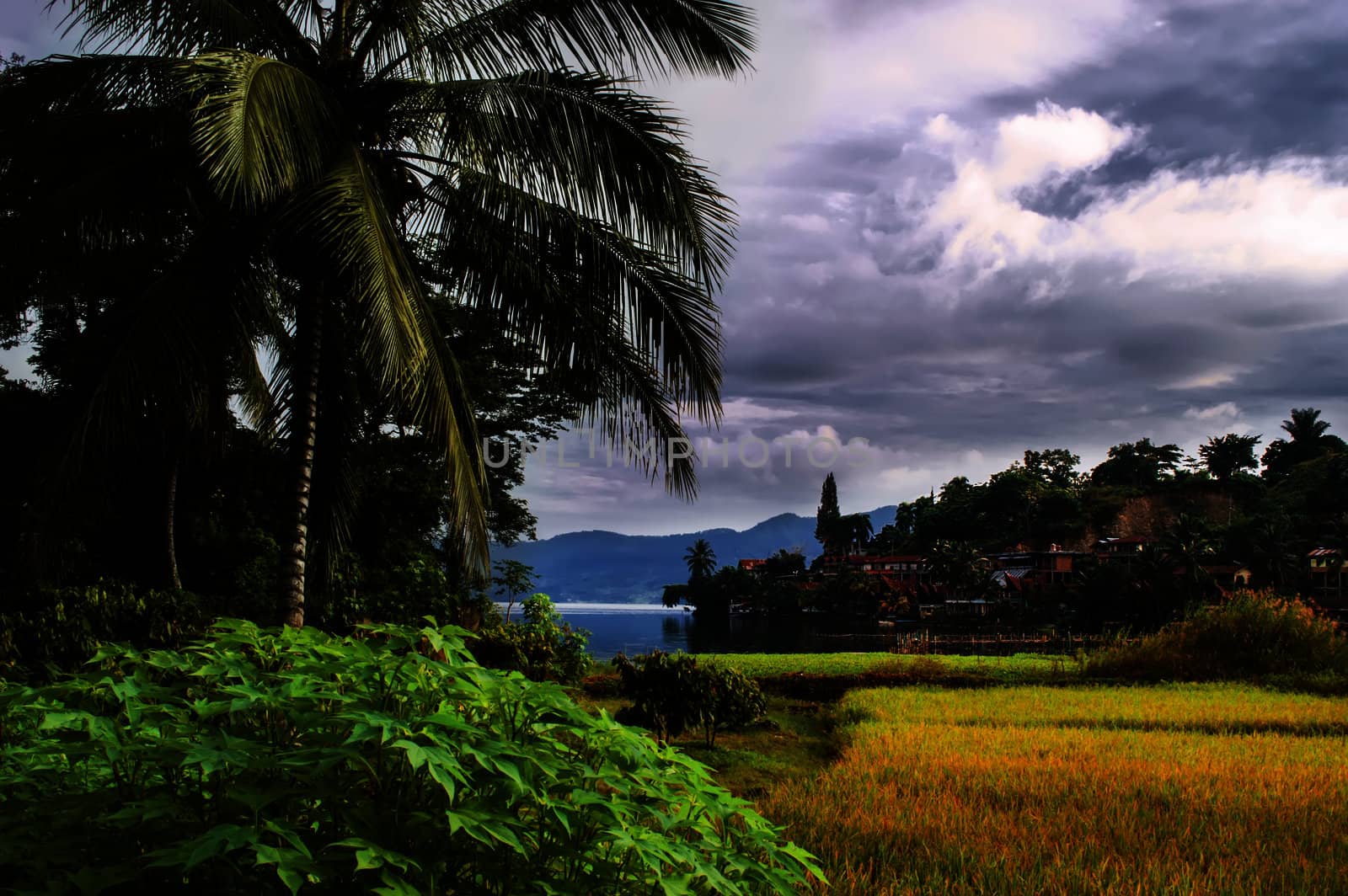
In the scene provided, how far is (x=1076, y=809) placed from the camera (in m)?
4.60

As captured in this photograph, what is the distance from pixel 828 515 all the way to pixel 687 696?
262 ft

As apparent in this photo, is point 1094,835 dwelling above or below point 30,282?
below

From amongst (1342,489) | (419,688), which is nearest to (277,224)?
(419,688)

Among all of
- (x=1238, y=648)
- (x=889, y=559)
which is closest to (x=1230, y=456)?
(x=889, y=559)

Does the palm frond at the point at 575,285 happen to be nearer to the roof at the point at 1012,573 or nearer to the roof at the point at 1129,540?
the roof at the point at 1012,573

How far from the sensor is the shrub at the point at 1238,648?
1274 cm

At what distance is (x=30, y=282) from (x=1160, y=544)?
44.9 metres

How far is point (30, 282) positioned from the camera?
661cm

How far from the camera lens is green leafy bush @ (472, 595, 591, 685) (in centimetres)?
1144

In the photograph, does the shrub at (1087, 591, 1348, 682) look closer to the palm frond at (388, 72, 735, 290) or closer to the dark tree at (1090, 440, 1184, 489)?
the palm frond at (388, 72, 735, 290)

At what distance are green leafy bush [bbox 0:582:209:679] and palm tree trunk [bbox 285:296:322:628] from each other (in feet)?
11.3

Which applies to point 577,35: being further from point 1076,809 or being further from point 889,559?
point 889,559

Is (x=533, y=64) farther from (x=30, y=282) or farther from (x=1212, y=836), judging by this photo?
(x=1212, y=836)

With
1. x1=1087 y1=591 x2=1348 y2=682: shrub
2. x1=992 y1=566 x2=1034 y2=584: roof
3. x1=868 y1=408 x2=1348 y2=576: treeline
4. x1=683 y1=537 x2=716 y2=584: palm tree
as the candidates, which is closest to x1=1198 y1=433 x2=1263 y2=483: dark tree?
x1=868 y1=408 x2=1348 y2=576: treeline
